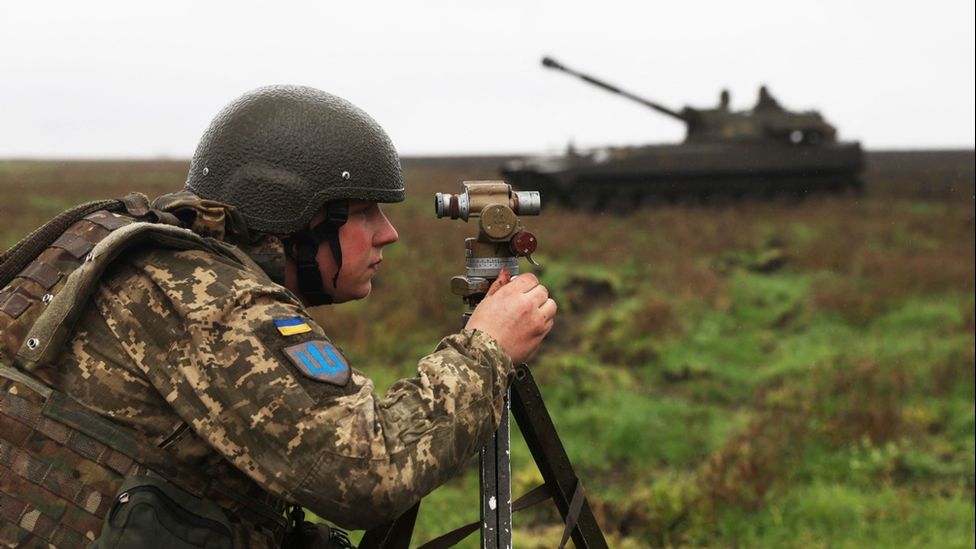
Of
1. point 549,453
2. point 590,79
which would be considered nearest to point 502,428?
point 549,453

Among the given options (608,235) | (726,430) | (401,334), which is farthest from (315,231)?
(608,235)

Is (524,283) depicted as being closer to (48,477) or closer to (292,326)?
(292,326)

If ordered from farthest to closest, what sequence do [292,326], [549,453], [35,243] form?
[549,453], [35,243], [292,326]

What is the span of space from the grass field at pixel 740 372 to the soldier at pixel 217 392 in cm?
349

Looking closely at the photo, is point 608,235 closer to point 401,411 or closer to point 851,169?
point 851,169

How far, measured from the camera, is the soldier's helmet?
2518 mm

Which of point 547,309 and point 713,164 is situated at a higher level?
point 547,309

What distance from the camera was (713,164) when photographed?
23875mm

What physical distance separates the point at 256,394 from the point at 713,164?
22768 mm

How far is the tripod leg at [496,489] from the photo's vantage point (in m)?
2.66

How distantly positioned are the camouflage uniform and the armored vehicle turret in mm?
19644

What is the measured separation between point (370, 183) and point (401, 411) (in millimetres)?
733

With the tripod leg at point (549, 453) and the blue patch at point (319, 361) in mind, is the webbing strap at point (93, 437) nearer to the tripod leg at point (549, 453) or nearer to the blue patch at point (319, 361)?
the blue patch at point (319, 361)

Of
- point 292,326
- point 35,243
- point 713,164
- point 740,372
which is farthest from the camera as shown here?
point 713,164
